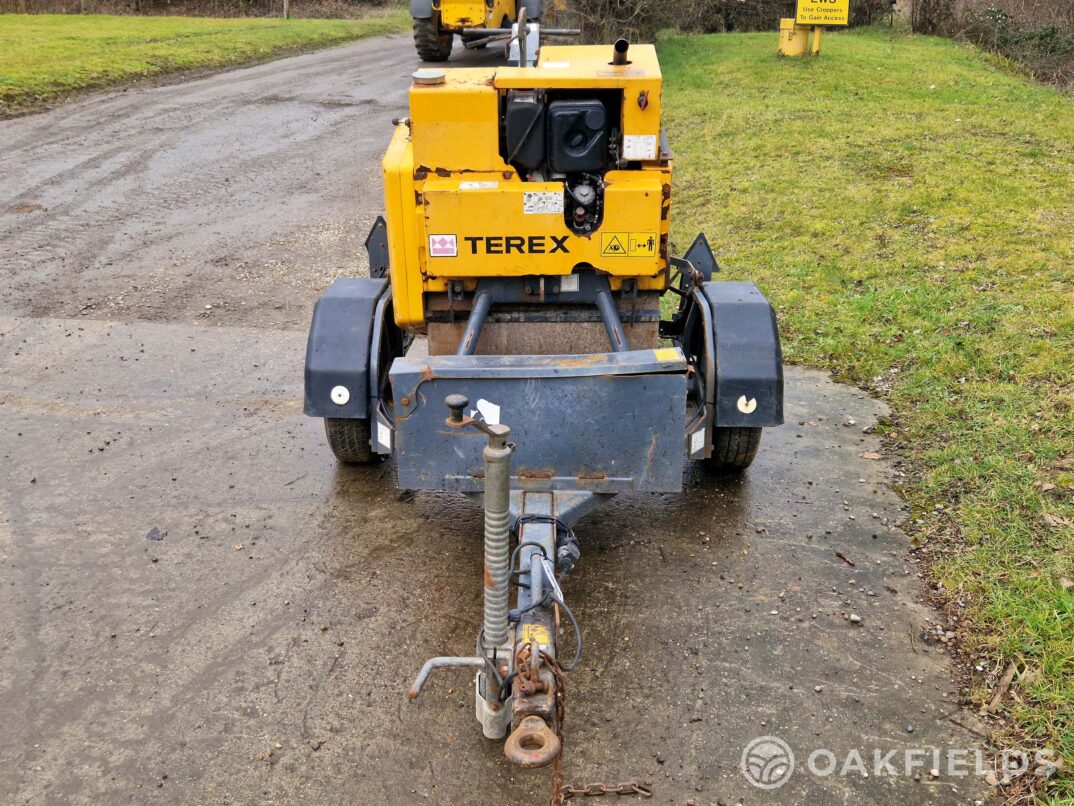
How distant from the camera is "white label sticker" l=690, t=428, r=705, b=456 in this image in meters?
4.82

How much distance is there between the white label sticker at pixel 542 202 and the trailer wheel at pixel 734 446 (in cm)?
141

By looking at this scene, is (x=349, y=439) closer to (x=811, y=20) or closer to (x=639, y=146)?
(x=639, y=146)

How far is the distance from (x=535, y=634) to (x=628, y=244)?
2282mm

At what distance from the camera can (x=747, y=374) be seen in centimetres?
475

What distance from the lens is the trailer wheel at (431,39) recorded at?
17781 mm

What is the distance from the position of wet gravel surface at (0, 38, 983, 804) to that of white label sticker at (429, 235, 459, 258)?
1.31 meters

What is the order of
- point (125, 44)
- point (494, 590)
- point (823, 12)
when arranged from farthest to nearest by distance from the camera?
point (125, 44) → point (823, 12) → point (494, 590)

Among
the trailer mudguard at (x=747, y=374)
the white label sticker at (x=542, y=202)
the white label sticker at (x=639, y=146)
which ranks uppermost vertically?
the white label sticker at (x=639, y=146)

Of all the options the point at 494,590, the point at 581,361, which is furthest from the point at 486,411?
the point at 494,590

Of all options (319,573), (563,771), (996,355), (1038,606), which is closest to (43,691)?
(319,573)

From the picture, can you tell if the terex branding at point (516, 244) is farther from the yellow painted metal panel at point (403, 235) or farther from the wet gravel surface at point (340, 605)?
the wet gravel surface at point (340, 605)

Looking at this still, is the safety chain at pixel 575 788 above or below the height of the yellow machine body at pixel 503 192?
below

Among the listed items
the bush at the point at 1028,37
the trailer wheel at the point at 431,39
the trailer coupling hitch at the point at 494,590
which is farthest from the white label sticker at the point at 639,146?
the bush at the point at 1028,37

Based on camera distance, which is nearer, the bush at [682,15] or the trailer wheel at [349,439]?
the trailer wheel at [349,439]
